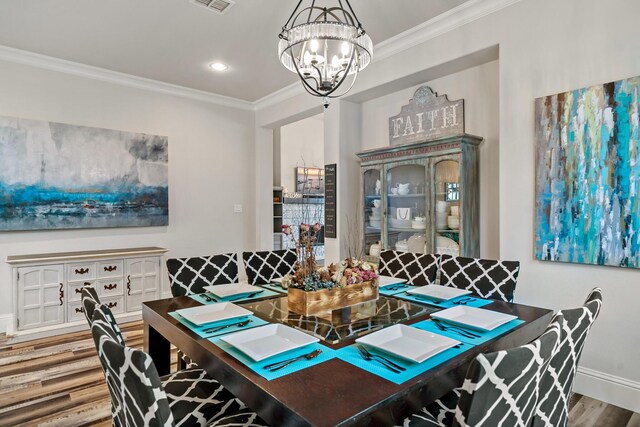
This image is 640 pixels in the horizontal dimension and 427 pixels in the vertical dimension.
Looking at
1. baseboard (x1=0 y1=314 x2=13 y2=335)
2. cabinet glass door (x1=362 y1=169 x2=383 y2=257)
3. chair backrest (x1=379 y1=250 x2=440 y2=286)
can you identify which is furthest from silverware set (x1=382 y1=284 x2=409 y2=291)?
baseboard (x1=0 y1=314 x2=13 y2=335)

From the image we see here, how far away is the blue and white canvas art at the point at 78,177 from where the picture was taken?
3.59 metres

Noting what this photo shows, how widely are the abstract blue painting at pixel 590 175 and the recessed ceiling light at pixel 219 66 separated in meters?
2.98

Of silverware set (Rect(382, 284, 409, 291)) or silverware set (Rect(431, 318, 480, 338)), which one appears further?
silverware set (Rect(382, 284, 409, 291))

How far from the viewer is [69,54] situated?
3.66m

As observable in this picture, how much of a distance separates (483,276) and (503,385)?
1.52 meters

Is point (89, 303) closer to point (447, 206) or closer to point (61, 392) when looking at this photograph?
point (61, 392)

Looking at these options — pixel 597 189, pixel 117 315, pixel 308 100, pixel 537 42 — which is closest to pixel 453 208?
pixel 597 189

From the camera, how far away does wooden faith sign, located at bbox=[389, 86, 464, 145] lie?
335 centimetres

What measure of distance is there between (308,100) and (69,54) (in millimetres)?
2442

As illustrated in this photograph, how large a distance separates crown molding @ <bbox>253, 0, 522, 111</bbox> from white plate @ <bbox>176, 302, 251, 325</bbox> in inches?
105

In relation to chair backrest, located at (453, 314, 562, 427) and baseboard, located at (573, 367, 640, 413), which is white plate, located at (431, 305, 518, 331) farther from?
baseboard, located at (573, 367, 640, 413)

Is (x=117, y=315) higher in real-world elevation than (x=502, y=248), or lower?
lower

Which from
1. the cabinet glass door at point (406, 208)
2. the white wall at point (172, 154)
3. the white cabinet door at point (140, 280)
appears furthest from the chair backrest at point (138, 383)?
the white wall at point (172, 154)

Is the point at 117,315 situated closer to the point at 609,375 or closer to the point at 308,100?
the point at 308,100
